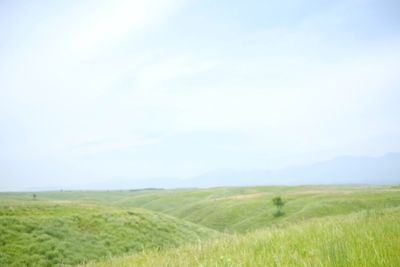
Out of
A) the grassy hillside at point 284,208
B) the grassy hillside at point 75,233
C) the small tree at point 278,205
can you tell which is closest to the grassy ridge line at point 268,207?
the grassy hillside at point 284,208

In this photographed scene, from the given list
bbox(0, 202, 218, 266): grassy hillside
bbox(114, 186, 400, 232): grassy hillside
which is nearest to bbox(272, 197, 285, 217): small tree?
bbox(114, 186, 400, 232): grassy hillside

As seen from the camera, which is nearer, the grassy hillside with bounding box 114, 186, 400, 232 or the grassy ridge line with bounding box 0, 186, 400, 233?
the grassy ridge line with bounding box 0, 186, 400, 233

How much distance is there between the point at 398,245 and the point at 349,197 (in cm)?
8106

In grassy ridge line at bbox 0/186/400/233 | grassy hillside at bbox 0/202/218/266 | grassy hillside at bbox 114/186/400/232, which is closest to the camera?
grassy hillside at bbox 0/202/218/266

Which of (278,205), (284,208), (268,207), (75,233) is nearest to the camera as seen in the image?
(75,233)

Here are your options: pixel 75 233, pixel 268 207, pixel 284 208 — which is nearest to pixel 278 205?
pixel 284 208

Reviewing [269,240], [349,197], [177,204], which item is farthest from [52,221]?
[177,204]

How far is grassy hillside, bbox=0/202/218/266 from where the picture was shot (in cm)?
3416

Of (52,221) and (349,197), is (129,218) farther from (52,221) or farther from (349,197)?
(349,197)

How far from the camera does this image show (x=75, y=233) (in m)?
40.2

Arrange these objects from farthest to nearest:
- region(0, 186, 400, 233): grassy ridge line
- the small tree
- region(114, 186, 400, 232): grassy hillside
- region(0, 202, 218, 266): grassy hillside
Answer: the small tree < region(114, 186, 400, 232): grassy hillside < region(0, 186, 400, 233): grassy ridge line < region(0, 202, 218, 266): grassy hillside

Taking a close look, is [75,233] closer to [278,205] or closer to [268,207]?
[278,205]

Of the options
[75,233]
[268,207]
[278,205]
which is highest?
[75,233]

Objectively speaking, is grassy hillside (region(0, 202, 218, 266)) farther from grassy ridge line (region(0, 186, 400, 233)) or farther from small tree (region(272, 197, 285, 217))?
small tree (region(272, 197, 285, 217))
